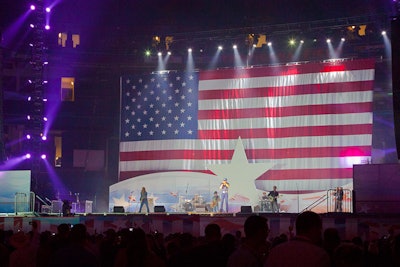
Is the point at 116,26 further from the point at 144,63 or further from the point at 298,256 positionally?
the point at 298,256

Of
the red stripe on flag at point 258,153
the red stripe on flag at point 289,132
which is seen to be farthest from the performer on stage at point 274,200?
the red stripe on flag at point 289,132

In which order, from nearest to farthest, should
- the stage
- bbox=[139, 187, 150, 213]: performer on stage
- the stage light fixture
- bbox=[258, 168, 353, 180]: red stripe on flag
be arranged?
the stage → bbox=[258, 168, 353, 180]: red stripe on flag → bbox=[139, 187, 150, 213]: performer on stage → the stage light fixture

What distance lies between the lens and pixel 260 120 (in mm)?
29672

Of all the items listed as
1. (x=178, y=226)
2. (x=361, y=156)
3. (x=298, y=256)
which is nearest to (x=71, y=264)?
(x=298, y=256)

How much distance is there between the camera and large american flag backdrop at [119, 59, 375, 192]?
28.1 m

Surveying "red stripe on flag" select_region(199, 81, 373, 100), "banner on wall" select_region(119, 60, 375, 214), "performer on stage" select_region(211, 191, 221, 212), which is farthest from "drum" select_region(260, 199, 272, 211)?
"red stripe on flag" select_region(199, 81, 373, 100)

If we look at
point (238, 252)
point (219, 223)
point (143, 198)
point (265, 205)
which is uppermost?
point (143, 198)

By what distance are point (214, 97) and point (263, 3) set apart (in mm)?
7062

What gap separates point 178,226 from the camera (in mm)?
17594

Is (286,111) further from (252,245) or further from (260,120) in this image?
(252,245)

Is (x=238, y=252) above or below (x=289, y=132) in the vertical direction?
below

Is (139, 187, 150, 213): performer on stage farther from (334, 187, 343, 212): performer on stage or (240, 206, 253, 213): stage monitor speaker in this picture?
(334, 187, 343, 212): performer on stage

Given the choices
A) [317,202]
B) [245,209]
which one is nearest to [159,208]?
[245,209]

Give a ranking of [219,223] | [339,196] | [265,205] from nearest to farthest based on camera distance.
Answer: [219,223], [339,196], [265,205]
